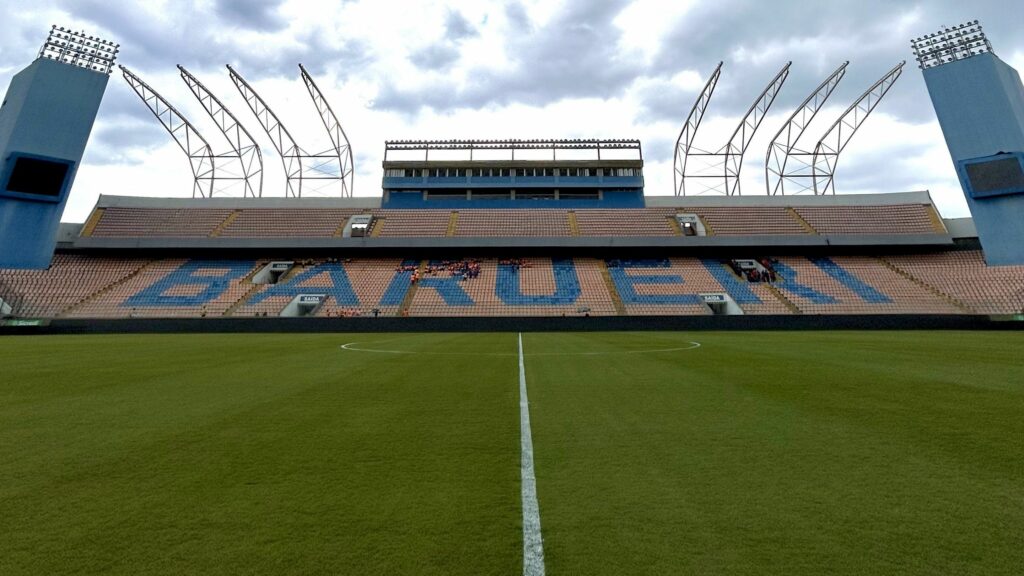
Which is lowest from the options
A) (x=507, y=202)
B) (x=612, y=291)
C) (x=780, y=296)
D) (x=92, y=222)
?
(x=780, y=296)

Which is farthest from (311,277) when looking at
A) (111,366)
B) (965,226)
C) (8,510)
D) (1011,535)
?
(965,226)

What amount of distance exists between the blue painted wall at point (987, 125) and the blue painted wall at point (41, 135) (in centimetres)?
6233

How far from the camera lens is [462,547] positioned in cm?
233

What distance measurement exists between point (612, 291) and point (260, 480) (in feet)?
104

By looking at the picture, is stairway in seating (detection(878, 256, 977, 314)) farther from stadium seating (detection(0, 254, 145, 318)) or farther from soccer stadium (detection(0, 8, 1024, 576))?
stadium seating (detection(0, 254, 145, 318))

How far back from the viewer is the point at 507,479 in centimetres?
330

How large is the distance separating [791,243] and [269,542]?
41677 millimetres

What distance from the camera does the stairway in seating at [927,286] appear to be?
2945 centimetres

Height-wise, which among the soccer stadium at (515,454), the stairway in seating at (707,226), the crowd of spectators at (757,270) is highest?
the stairway in seating at (707,226)

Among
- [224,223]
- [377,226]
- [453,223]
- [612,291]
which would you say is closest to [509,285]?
[612,291]

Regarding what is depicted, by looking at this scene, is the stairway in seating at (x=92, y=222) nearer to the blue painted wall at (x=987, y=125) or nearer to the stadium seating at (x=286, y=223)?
the stadium seating at (x=286, y=223)

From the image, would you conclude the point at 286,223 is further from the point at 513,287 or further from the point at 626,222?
the point at 626,222

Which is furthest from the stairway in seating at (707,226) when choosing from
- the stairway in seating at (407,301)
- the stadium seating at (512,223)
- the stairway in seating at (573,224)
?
the stairway in seating at (407,301)

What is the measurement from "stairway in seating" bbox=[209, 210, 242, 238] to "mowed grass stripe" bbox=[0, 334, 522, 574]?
36.9 m
